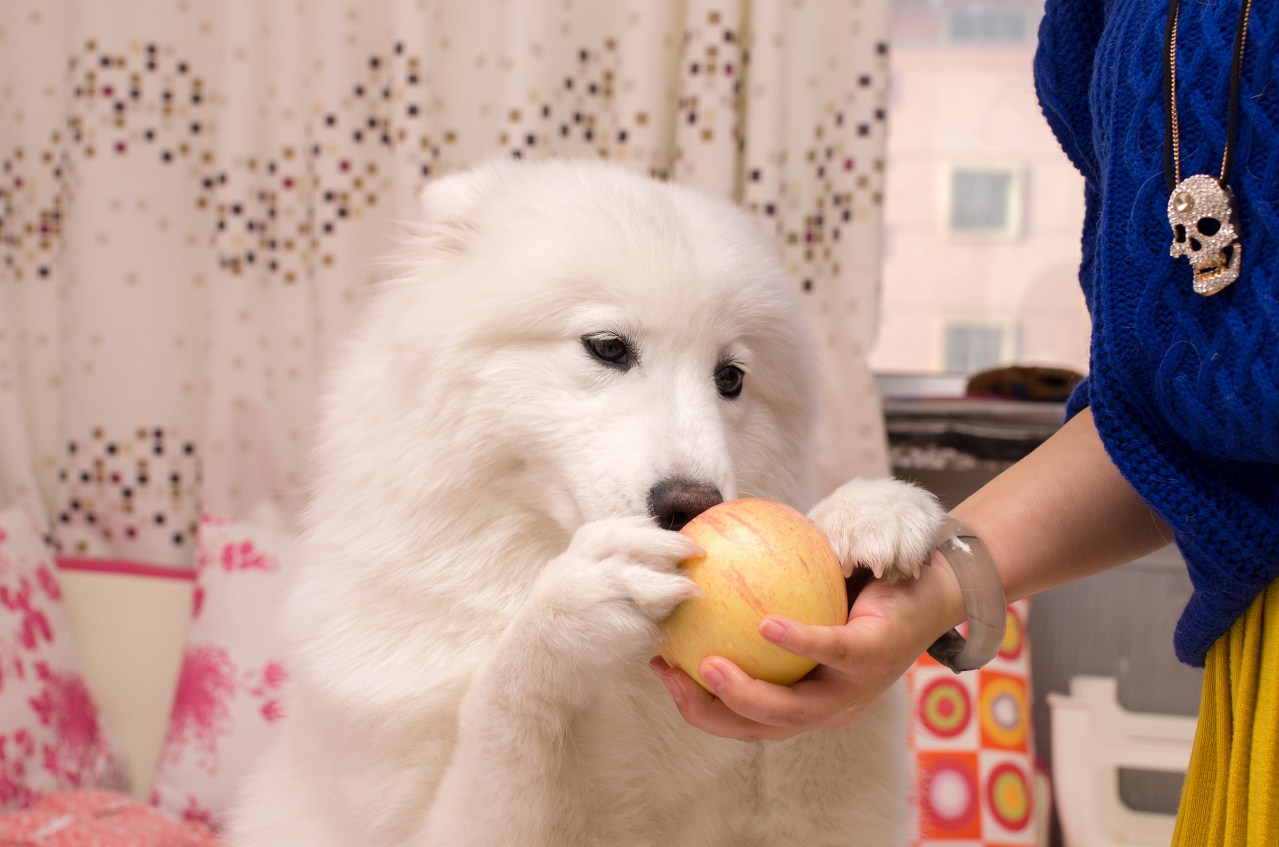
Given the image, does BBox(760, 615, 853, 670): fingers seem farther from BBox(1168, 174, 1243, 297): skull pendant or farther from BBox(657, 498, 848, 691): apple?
BBox(1168, 174, 1243, 297): skull pendant

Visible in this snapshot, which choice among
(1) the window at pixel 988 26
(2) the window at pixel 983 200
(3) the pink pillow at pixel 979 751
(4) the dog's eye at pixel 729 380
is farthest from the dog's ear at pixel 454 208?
(1) the window at pixel 988 26

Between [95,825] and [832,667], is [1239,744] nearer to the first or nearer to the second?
[832,667]

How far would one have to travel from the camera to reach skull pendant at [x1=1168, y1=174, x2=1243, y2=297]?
0.90m

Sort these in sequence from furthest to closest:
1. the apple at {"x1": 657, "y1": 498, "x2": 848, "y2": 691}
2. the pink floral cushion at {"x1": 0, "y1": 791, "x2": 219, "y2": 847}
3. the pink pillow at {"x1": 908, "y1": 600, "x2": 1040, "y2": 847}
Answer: the pink pillow at {"x1": 908, "y1": 600, "x2": 1040, "y2": 847} → the pink floral cushion at {"x1": 0, "y1": 791, "x2": 219, "y2": 847} → the apple at {"x1": 657, "y1": 498, "x2": 848, "y2": 691}

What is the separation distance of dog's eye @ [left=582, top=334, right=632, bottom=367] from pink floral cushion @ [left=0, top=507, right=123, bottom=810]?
2119mm

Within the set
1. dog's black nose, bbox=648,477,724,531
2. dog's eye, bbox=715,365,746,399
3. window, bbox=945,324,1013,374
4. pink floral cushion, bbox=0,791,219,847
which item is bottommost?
pink floral cushion, bbox=0,791,219,847

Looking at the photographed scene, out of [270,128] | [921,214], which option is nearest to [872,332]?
[921,214]

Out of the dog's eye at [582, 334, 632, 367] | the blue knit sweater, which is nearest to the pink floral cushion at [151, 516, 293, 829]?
the dog's eye at [582, 334, 632, 367]

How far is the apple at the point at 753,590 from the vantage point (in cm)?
100

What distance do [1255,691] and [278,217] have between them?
2.84 metres

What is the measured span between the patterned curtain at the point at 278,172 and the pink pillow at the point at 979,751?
2.00 ft

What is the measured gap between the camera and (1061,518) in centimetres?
112

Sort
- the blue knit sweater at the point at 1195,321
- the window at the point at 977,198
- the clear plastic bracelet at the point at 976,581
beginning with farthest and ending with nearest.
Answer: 1. the window at the point at 977,198
2. the clear plastic bracelet at the point at 976,581
3. the blue knit sweater at the point at 1195,321

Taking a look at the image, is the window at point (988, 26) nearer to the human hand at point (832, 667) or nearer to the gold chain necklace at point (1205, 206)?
the gold chain necklace at point (1205, 206)
